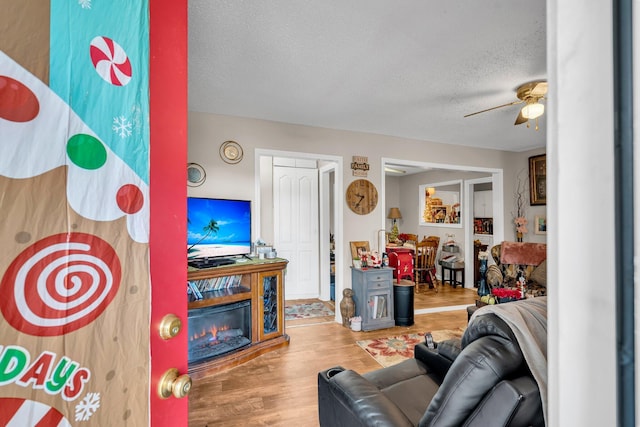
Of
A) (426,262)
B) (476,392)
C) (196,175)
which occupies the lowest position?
(426,262)

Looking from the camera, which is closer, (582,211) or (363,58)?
(582,211)

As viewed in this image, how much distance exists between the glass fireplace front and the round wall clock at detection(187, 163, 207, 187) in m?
1.33

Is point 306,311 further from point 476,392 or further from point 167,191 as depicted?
point 167,191

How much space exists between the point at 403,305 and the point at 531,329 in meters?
2.87

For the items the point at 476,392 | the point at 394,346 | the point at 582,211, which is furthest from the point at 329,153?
the point at 582,211

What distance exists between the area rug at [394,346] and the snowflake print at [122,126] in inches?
109

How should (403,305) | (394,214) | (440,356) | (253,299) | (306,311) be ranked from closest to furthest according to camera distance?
(440,356) → (253,299) → (403,305) → (306,311) → (394,214)

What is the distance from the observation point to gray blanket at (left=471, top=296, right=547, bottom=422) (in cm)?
91

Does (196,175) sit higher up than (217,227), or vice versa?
(196,175)

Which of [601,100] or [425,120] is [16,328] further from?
[425,120]

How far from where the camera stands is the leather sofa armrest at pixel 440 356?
167 centimetres

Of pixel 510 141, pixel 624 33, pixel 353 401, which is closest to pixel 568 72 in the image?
pixel 624 33

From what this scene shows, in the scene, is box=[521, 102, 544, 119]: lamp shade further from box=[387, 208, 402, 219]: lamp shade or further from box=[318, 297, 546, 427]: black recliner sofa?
box=[387, 208, 402, 219]: lamp shade

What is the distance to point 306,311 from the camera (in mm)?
4270
